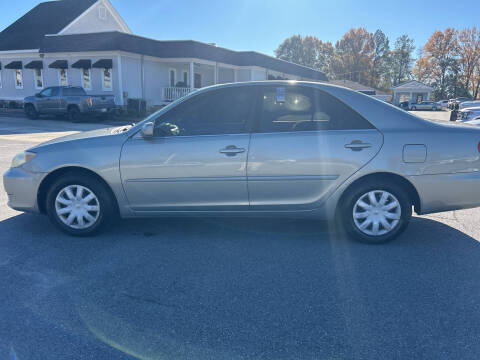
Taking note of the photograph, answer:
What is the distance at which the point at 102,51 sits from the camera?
22031 mm

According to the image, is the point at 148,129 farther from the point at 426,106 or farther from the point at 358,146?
the point at 426,106

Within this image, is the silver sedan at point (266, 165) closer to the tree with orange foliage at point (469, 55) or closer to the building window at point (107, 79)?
the building window at point (107, 79)

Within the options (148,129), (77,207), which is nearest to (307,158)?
(148,129)

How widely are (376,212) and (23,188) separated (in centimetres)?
380

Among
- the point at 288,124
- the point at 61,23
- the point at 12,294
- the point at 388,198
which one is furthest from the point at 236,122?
the point at 61,23

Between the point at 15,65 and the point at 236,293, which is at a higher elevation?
the point at 15,65

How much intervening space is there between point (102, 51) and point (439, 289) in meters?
22.7

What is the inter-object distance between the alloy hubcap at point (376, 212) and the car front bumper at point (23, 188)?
342 cm

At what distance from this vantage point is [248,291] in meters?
3.13

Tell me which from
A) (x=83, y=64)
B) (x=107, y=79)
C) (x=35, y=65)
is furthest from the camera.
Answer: (x=35, y=65)

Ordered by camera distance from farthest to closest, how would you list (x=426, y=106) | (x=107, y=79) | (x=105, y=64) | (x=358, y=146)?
1. (x=426, y=106)
2. (x=107, y=79)
3. (x=105, y=64)
4. (x=358, y=146)

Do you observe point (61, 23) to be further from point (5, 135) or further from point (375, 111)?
point (375, 111)

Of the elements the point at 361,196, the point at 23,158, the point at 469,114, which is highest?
the point at 469,114

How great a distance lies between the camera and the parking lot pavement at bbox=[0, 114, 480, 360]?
2467mm
